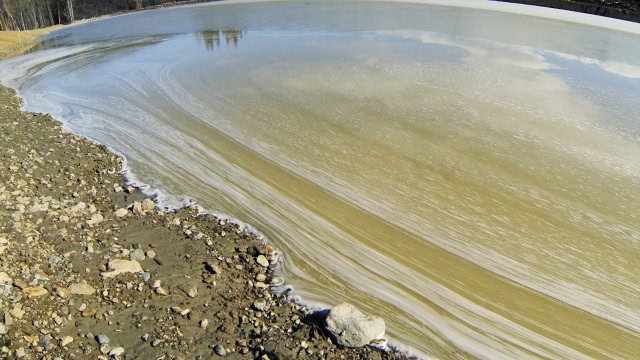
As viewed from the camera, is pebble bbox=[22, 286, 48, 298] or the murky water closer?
pebble bbox=[22, 286, 48, 298]

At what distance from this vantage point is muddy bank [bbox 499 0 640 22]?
485 inches

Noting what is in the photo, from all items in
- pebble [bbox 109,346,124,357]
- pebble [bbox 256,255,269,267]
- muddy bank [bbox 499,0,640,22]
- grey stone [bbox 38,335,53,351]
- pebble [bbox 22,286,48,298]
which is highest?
muddy bank [bbox 499,0,640,22]

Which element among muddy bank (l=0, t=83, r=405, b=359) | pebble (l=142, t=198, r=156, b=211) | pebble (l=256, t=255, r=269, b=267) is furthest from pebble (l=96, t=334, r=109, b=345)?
pebble (l=142, t=198, r=156, b=211)

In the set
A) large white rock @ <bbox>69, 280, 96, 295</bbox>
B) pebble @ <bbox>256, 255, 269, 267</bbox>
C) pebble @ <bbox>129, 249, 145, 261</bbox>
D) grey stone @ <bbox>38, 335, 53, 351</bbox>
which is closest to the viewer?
grey stone @ <bbox>38, 335, 53, 351</bbox>

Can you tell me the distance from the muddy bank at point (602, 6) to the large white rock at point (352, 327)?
13.0 meters

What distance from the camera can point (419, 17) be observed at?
11531 mm

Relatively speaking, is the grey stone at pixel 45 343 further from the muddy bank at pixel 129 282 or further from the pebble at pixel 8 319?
the pebble at pixel 8 319

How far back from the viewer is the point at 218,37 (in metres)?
10.5

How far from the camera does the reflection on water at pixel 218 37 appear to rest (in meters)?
9.73

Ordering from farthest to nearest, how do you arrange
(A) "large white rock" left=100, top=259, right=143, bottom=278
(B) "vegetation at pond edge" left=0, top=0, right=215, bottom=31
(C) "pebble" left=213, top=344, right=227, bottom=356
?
1. (B) "vegetation at pond edge" left=0, top=0, right=215, bottom=31
2. (A) "large white rock" left=100, top=259, right=143, bottom=278
3. (C) "pebble" left=213, top=344, right=227, bottom=356

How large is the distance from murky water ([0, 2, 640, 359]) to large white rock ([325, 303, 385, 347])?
0.75 feet

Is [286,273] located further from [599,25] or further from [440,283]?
[599,25]

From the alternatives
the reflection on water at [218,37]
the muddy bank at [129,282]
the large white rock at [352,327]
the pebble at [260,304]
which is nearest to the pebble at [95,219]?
the muddy bank at [129,282]

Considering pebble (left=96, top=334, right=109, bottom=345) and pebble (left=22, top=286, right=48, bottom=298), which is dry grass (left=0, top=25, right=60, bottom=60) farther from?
pebble (left=96, top=334, right=109, bottom=345)
